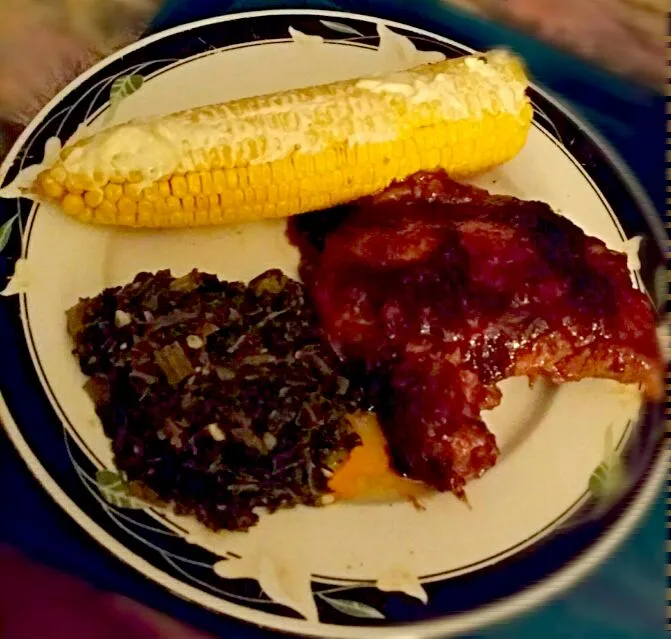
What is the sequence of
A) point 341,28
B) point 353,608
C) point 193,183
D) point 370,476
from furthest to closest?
1. point 341,28
2. point 193,183
3. point 370,476
4. point 353,608

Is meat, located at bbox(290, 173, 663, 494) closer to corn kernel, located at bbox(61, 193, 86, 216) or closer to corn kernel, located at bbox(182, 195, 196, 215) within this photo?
corn kernel, located at bbox(182, 195, 196, 215)

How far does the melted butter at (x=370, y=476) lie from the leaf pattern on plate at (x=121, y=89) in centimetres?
134

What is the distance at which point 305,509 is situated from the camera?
92.4 inches

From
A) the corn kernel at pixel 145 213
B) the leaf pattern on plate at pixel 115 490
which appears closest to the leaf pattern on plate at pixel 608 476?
the leaf pattern on plate at pixel 115 490

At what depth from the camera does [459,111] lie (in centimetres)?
280

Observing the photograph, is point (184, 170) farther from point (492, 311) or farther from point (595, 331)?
point (595, 331)

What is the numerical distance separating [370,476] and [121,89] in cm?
158

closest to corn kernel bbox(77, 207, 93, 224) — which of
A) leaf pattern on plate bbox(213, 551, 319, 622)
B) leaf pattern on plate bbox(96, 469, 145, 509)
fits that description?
leaf pattern on plate bbox(96, 469, 145, 509)

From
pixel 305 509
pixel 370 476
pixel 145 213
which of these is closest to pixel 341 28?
pixel 145 213

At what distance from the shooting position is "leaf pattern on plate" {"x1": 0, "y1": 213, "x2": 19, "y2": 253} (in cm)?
256

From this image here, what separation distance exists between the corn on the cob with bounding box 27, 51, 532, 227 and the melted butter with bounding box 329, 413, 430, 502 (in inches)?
29.9

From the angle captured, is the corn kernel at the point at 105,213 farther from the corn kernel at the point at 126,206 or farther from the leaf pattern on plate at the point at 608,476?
the leaf pattern on plate at the point at 608,476

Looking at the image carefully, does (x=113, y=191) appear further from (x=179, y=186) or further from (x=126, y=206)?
(x=179, y=186)

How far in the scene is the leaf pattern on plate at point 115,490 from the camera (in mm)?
2225
